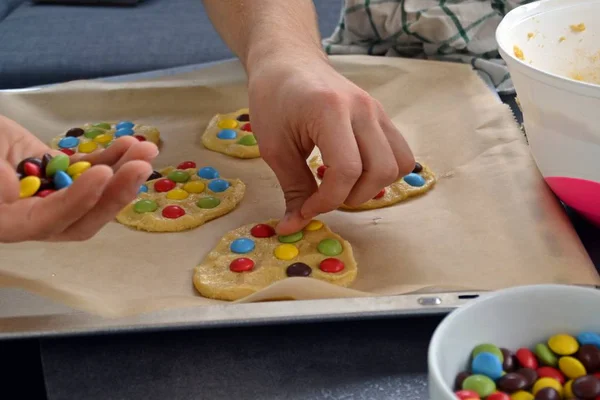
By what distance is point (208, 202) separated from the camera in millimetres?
1108

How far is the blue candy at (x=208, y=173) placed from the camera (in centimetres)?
120

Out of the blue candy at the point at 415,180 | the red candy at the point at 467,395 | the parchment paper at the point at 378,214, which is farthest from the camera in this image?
the blue candy at the point at 415,180

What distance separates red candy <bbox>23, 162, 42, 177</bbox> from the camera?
814mm

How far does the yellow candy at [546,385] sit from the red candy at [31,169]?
0.55m

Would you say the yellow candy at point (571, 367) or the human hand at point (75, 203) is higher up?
the human hand at point (75, 203)

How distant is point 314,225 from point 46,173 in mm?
362

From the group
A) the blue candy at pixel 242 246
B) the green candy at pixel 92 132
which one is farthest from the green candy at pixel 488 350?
the green candy at pixel 92 132

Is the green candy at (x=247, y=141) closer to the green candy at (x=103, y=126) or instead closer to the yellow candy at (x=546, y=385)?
the green candy at (x=103, y=126)

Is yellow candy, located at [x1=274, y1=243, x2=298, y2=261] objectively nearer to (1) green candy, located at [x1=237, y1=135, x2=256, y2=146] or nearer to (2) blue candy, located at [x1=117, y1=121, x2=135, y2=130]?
(1) green candy, located at [x1=237, y1=135, x2=256, y2=146]

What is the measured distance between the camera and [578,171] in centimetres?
88

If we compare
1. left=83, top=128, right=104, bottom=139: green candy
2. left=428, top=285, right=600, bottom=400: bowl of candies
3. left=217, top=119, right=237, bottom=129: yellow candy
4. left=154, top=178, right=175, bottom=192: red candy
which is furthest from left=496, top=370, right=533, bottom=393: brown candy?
left=83, top=128, right=104, bottom=139: green candy

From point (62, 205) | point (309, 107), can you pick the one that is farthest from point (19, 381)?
point (309, 107)

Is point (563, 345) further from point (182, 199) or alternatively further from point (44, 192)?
point (182, 199)

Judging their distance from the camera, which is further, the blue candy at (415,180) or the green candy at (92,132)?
the green candy at (92,132)
